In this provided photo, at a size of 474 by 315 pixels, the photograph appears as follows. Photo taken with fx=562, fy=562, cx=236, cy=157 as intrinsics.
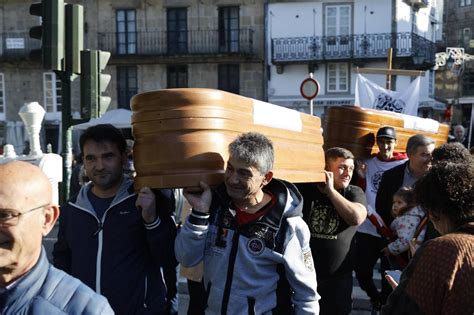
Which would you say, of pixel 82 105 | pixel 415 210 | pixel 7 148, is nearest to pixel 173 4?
pixel 7 148

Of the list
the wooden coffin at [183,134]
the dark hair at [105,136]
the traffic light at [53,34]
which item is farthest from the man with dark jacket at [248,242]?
the traffic light at [53,34]

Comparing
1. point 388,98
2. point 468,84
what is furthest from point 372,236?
point 468,84

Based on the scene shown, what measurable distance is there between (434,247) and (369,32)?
2491 cm

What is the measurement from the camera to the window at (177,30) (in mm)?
26953

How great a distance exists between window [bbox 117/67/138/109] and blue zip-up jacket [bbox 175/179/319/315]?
82.1ft

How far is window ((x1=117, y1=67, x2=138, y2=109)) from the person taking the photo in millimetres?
→ 27266

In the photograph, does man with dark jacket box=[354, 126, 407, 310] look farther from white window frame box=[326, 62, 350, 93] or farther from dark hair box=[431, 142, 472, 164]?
white window frame box=[326, 62, 350, 93]

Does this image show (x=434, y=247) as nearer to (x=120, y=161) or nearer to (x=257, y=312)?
(x=257, y=312)

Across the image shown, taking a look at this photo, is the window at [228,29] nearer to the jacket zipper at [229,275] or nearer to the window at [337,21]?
the window at [337,21]

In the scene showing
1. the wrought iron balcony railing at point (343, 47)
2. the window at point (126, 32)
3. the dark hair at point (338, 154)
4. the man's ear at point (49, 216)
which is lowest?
the man's ear at point (49, 216)

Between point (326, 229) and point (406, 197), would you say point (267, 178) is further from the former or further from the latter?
point (406, 197)

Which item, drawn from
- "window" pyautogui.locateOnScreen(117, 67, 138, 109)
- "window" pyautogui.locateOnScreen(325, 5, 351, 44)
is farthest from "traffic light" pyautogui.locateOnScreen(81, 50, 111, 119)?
"window" pyautogui.locateOnScreen(117, 67, 138, 109)

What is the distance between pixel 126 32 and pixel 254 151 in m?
25.7

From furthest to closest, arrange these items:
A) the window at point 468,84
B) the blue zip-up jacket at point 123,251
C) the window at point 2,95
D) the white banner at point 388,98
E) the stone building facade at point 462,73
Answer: the window at point 468,84
the stone building facade at point 462,73
the window at point 2,95
the white banner at point 388,98
the blue zip-up jacket at point 123,251
